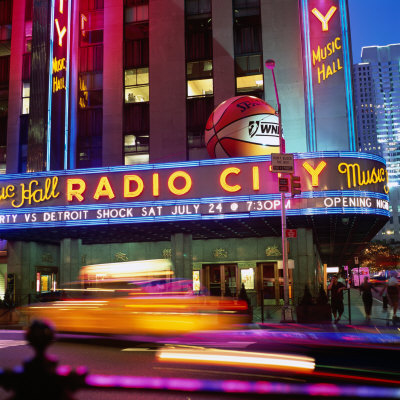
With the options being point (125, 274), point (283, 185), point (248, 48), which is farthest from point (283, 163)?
point (248, 48)

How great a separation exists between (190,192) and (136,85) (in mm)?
13736

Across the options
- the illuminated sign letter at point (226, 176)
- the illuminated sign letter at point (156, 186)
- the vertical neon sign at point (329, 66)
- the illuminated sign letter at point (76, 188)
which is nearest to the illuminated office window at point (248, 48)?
the vertical neon sign at point (329, 66)

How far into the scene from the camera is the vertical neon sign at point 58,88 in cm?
2922

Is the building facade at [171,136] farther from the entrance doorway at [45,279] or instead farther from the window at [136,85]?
the entrance doorway at [45,279]

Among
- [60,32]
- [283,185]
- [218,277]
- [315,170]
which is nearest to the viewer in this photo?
[283,185]

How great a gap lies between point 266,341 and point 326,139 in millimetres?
17433

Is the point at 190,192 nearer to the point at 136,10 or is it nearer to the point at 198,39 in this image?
the point at 198,39

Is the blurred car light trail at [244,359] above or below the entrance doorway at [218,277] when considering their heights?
below

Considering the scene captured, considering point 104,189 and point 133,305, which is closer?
point 133,305

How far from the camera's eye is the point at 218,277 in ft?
116

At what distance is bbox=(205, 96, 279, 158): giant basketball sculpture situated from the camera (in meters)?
24.3

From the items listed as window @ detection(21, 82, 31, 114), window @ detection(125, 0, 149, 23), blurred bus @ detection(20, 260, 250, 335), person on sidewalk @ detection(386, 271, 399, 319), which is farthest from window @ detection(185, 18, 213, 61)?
blurred bus @ detection(20, 260, 250, 335)

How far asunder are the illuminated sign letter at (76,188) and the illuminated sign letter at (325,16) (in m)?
15.5

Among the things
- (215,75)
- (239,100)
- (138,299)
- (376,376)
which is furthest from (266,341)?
(215,75)
